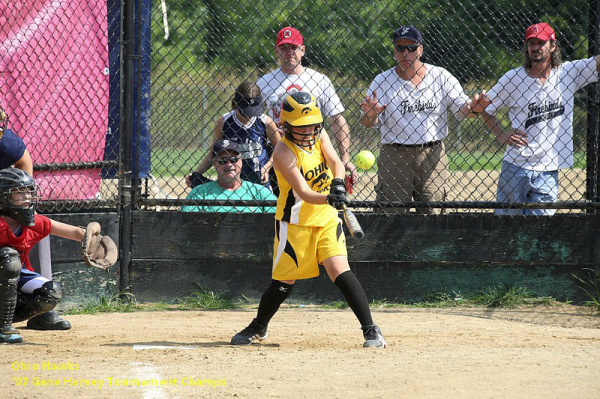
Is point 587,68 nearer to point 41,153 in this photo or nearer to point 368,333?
point 368,333

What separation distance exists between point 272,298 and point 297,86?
2.26 metres

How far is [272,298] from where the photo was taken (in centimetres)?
528

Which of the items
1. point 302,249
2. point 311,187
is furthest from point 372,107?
point 302,249

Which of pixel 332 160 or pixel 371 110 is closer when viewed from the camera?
pixel 332 160

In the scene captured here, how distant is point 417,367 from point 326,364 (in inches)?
19.5

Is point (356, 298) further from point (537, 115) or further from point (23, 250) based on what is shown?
point (537, 115)

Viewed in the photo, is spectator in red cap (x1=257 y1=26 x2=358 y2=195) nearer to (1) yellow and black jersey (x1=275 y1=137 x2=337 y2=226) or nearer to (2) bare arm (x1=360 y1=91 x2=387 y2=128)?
(2) bare arm (x1=360 y1=91 x2=387 y2=128)

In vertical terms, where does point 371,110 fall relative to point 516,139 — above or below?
above

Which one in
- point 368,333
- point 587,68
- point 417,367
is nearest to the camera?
point 417,367

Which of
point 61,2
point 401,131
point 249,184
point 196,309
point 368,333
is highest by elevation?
point 61,2

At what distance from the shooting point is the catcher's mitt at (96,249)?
213 inches

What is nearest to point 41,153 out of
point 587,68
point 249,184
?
point 249,184

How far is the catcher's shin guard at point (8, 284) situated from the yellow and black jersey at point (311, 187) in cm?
168

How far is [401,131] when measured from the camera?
6.72 metres
